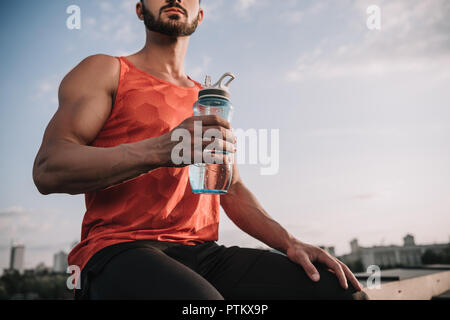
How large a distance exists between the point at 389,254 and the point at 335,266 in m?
85.4

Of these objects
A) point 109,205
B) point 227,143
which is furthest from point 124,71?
point 227,143

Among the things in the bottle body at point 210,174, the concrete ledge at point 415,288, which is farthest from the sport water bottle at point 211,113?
the concrete ledge at point 415,288

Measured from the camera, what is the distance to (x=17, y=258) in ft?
295

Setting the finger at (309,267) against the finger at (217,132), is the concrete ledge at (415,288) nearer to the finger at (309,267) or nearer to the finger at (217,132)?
the finger at (309,267)

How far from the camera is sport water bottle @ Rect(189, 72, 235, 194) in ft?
5.19

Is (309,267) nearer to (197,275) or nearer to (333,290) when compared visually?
(333,290)

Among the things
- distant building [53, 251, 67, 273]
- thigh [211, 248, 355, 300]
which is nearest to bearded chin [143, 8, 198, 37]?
thigh [211, 248, 355, 300]

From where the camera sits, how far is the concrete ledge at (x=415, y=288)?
3941 millimetres

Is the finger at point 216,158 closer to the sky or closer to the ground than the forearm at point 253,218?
closer to the sky

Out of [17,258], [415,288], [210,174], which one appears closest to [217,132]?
[210,174]

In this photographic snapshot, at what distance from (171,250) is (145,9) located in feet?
5.27

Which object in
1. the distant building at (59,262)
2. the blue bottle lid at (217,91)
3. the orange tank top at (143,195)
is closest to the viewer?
the blue bottle lid at (217,91)

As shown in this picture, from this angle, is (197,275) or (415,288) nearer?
(197,275)

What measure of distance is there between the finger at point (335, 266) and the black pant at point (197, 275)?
0.03 m
